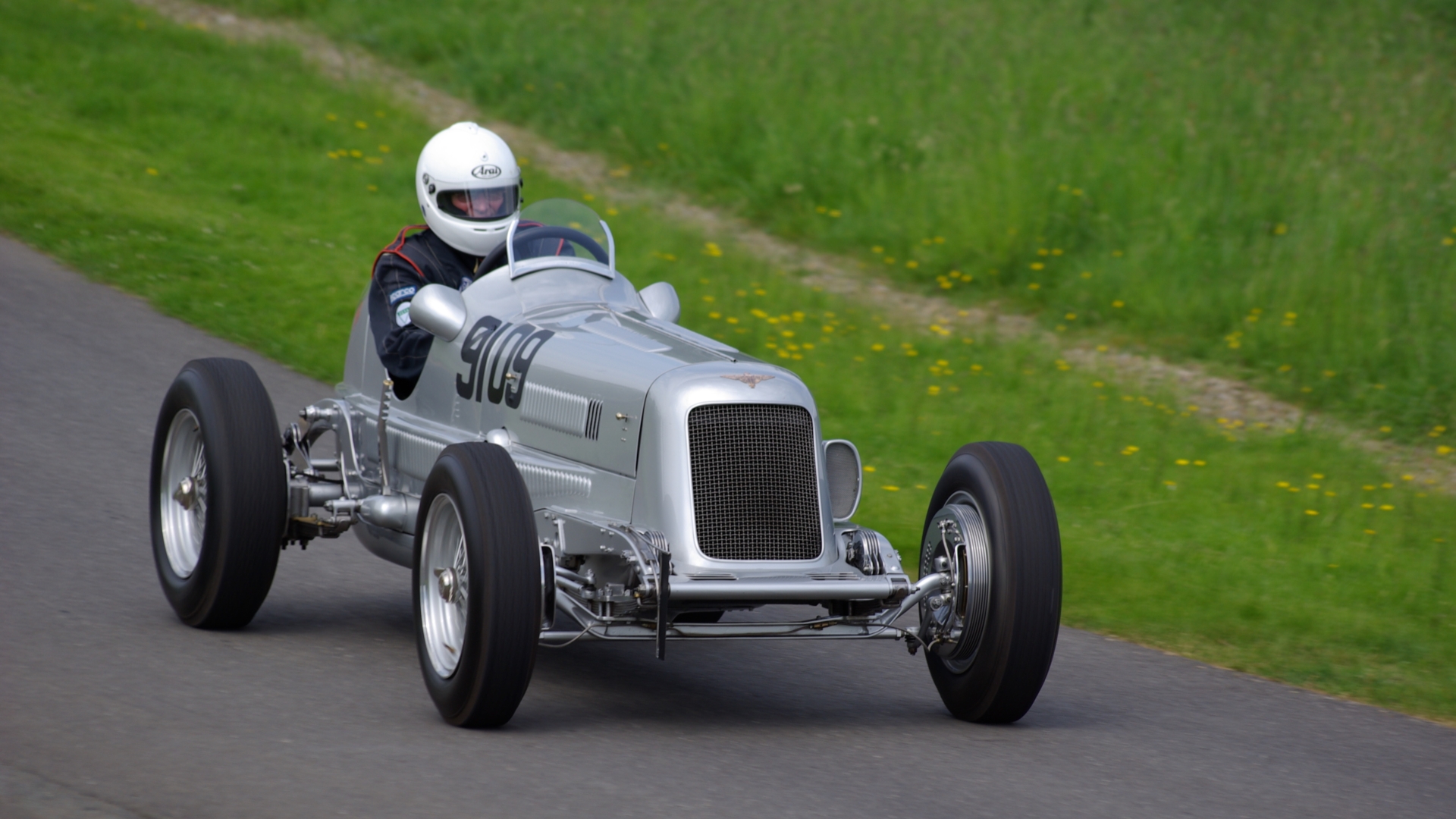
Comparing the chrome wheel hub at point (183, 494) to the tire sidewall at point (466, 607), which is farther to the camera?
the chrome wheel hub at point (183, 494)

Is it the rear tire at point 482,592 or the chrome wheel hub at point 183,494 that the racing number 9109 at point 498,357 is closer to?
the rear tire at point 482,592

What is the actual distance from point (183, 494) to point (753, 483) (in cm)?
252

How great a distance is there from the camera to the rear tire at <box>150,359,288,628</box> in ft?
19.9

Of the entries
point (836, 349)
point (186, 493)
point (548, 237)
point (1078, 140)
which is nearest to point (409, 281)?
point (548, 237)

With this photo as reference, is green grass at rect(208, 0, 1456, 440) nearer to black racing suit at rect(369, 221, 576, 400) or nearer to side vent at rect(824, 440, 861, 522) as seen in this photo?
side vent at rect(824, 440, 861, 522)

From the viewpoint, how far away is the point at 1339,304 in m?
12.5

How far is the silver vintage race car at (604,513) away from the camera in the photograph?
16.6 ft

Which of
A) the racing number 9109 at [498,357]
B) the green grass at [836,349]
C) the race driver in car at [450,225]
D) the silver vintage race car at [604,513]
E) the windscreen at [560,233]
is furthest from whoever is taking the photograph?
the green grass at [836,349]

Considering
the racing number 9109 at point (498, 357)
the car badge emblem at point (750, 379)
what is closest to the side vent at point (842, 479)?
the car badge emblem at point (750, 379)

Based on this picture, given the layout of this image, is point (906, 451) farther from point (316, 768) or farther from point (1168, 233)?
point (316, 768)

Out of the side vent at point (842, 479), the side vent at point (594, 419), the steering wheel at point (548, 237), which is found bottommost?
the side vent at point (842, 479)

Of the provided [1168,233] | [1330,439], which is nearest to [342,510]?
[1330,439]

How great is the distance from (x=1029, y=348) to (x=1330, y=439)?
250 cm

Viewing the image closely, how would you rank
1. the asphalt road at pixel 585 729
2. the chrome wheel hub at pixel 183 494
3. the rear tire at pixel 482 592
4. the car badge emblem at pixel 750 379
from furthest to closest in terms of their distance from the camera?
the chrome wheel hub at pixel 183 494 → the car badge emblem at pixel 750 379 → the rear tire at pixel 482 592 → the asphalt road at pixel 585 729
